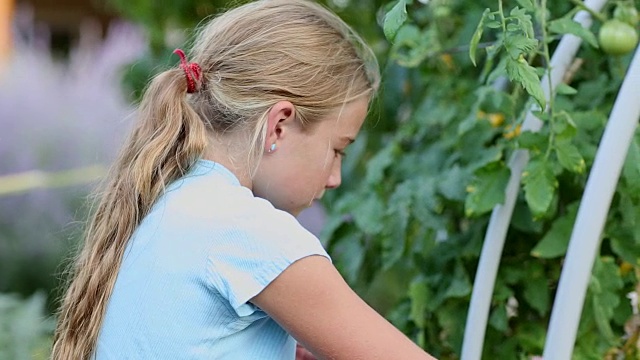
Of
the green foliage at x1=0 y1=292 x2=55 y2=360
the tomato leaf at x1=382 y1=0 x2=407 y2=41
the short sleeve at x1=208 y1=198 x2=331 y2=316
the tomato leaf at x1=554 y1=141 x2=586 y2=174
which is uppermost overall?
the tomato leaf at x1=382 y1=0 x2=407 y2=41

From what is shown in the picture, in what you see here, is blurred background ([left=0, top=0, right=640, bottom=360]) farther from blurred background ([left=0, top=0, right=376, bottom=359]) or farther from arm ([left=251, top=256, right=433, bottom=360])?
arm ([left=251, top=256, right=433, bottom=360])

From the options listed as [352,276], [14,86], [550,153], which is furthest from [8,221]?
[550,153]

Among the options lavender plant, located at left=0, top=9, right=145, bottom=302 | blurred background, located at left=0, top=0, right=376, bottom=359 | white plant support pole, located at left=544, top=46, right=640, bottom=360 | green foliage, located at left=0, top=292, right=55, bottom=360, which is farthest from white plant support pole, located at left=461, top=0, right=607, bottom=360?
lavender plant, located at left=0, top=9, right=145, bottom=302

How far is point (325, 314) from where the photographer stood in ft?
3.76

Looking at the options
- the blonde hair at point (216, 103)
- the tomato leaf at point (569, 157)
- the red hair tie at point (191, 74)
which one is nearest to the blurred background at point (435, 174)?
the tomato leaf at point (569, 157)

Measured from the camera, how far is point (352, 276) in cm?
203

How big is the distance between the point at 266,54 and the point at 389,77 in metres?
1.00

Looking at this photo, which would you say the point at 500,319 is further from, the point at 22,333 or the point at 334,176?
the point at 22,333

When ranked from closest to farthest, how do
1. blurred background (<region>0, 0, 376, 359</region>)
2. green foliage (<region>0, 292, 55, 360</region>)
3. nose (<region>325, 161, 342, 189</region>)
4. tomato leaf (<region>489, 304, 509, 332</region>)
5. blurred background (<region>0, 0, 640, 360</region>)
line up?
nose (<region>325, 161, 342, 189</region>) < blurred background (<region>0, 0, 640, 360</region>) < tomato leaf (<region>489, 304, 509, 332</region>) < green foliage (<region>0, 292, 55, 360</region>) < blurred background (<region>0, 0, 376, 359</region>)

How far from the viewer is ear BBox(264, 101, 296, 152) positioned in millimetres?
1271

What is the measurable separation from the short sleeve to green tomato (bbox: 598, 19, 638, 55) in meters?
0.59

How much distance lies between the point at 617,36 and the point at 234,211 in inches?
26.0

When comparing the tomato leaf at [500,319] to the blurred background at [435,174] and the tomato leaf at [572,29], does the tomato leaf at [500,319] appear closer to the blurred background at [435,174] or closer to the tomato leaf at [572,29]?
the blurred background at [435,174]

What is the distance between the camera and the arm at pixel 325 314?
45.0 inches
